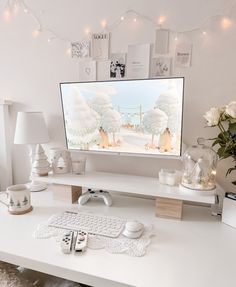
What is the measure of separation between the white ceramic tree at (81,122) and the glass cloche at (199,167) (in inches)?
22.7

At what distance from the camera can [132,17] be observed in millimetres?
1404

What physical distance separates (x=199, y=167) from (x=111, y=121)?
57cm

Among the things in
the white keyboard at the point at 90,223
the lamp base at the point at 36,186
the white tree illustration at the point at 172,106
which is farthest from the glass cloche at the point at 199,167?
the lamp base at the point at 36,186

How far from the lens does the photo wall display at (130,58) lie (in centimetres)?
→ 135

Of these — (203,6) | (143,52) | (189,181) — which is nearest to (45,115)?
(143,52)

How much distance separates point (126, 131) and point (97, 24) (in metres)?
0.71

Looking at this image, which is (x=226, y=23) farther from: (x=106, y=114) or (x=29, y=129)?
(x=29, y=129)

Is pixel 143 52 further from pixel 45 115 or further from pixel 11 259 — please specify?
pixel 11 259

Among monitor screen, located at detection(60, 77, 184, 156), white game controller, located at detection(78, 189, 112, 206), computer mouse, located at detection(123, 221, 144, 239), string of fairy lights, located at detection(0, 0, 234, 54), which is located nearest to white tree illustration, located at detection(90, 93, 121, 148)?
monitor screen, located at detection(60, 77, 184, 156)

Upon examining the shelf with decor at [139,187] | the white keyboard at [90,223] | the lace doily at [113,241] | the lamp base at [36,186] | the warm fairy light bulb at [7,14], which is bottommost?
the lace doily at [113,241]

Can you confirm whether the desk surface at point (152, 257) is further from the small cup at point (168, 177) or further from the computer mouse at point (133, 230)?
the small cup at point (168, 177)

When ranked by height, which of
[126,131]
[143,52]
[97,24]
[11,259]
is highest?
[97,24]

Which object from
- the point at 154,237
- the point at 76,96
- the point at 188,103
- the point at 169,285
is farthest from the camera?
the point at 76,96

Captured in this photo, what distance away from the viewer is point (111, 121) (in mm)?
1413
